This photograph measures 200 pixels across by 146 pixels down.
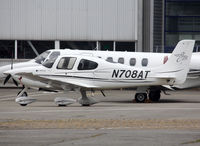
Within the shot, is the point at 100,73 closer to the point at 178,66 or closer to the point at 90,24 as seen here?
the point at 178,66

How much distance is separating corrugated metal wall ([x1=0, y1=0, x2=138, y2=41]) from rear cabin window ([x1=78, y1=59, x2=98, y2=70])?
19.9 metres

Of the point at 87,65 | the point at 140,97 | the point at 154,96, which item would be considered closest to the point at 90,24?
the point at 154,96

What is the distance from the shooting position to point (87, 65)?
26.8 metres

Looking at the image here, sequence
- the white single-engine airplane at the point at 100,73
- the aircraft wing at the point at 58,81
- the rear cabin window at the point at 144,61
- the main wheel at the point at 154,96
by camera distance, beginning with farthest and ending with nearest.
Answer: the rear cabin window at the point at 144,61
the main wheel at the point at 154,96
the white single-engine airplane at the point at 100,73
the aircraft wing at the point at 58,81

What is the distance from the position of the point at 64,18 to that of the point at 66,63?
20.2m

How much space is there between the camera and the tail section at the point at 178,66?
27.0m

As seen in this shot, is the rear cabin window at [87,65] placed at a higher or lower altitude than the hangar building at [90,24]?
lower

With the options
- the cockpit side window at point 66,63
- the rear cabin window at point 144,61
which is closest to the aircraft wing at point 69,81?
the cockpit side window at point 66,63

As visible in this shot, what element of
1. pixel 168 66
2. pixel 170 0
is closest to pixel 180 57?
pixel 168 66

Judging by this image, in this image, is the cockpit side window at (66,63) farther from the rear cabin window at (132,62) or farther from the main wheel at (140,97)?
A: the rear cabin window at (132,62)

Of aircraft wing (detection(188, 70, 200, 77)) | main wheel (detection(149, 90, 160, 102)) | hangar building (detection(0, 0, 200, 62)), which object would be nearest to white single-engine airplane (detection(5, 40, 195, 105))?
main wheel (detection(149, 90, 160, 102))

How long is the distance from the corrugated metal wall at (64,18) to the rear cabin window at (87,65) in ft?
65.2

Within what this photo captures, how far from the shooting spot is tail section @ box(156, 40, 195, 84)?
88.7 ft

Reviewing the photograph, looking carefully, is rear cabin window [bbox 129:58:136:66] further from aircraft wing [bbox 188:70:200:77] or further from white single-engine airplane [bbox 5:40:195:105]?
white single-engine airplane [bbox 5:40:195:105]
